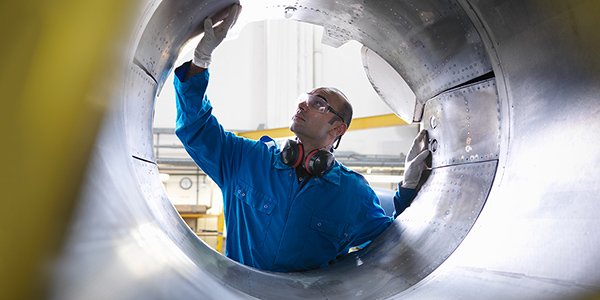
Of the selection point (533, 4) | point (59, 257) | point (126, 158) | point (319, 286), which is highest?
point (533, 4)

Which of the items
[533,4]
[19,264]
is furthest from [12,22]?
[533,4]

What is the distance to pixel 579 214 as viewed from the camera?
3.86 feet

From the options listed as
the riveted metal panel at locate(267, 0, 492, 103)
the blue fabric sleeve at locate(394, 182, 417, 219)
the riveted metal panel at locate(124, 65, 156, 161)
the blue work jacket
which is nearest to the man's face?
the blue work jacket

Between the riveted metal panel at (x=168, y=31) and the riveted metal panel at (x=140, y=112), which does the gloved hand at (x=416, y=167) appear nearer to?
the riveted metal panel at (x=168, y=31)

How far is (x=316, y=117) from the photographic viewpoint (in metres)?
2.94

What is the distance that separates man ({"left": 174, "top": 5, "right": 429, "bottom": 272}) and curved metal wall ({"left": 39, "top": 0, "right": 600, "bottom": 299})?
5.6 inches

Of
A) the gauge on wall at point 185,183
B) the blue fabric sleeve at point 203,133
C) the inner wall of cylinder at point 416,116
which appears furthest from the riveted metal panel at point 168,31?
the gauge on wall at point 185,183

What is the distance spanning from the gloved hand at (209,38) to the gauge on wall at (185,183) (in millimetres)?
6791

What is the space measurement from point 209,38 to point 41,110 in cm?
180

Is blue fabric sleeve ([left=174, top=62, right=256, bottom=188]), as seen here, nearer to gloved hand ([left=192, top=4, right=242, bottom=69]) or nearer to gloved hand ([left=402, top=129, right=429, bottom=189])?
gloved hand ([left=192, top=4, right=242, bottom=69])

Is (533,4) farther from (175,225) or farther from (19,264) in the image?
(19,264)

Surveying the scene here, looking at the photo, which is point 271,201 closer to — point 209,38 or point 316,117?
point 316,117

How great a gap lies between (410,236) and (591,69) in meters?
1.33

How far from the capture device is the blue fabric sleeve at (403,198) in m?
2.87
